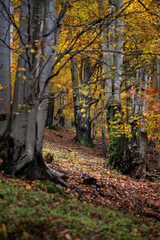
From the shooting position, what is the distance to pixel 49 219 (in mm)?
2900

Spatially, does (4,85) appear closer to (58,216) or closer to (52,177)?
(52,177)

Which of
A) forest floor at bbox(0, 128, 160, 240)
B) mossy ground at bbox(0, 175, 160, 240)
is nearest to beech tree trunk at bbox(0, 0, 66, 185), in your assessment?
forest floor at bbox(0, 128, 160, 240)

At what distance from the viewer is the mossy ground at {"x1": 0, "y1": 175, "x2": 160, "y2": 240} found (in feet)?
8.44

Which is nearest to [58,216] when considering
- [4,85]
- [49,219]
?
[49,219]

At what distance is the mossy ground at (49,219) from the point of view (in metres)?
2.57

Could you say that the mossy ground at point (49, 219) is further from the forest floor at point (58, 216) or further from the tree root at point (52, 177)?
the tree root at point (52, 177)

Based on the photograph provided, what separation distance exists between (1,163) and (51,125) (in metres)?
17.0

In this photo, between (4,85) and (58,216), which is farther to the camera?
(4,85)

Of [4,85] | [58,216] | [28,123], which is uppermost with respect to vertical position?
[4,85]

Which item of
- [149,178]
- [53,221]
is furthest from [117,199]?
[149,178]

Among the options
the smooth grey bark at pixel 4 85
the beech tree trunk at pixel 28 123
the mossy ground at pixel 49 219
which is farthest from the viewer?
the smooth grey bark at pixel 4 85

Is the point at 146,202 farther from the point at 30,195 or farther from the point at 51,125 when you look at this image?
the point at 51,125

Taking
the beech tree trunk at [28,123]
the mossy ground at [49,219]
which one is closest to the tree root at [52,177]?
the beech tree trunk at [28,123]

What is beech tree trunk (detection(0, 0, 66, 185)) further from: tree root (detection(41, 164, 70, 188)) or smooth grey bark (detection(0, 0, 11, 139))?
smooth grey bark (detection(0, 0, 11, 139))
